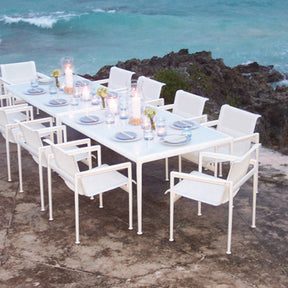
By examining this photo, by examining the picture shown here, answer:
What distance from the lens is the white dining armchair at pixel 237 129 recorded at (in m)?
5.07

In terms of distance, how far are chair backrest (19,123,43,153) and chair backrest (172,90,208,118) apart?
176 centimetres

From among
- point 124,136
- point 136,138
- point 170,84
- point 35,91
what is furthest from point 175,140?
point 170,84

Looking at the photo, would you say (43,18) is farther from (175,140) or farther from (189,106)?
(175,140)

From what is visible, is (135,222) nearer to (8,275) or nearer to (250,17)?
(8,275)

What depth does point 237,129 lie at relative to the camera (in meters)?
5.36

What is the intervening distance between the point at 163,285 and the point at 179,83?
198 inches

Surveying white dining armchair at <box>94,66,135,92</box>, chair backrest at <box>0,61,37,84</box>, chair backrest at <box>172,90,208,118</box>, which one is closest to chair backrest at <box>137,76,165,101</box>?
white dining armchair at <box>94,66,135,92</box>

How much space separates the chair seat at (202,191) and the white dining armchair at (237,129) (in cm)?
55

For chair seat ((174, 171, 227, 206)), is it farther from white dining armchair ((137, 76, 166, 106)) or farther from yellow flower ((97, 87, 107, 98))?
white dining armchair ((137, 76, 166, 106))

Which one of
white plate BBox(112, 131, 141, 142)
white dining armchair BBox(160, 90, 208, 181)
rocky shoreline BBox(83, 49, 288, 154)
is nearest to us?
white plate BBox(112, 131, 141, 142)

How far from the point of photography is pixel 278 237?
4.42 metres

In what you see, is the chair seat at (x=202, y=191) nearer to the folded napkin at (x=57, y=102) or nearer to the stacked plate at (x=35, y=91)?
the folded napkin at (x=57, y=102)

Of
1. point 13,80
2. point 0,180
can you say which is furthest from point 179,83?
point 0,180

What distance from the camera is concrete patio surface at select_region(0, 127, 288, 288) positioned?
12.7 feet
